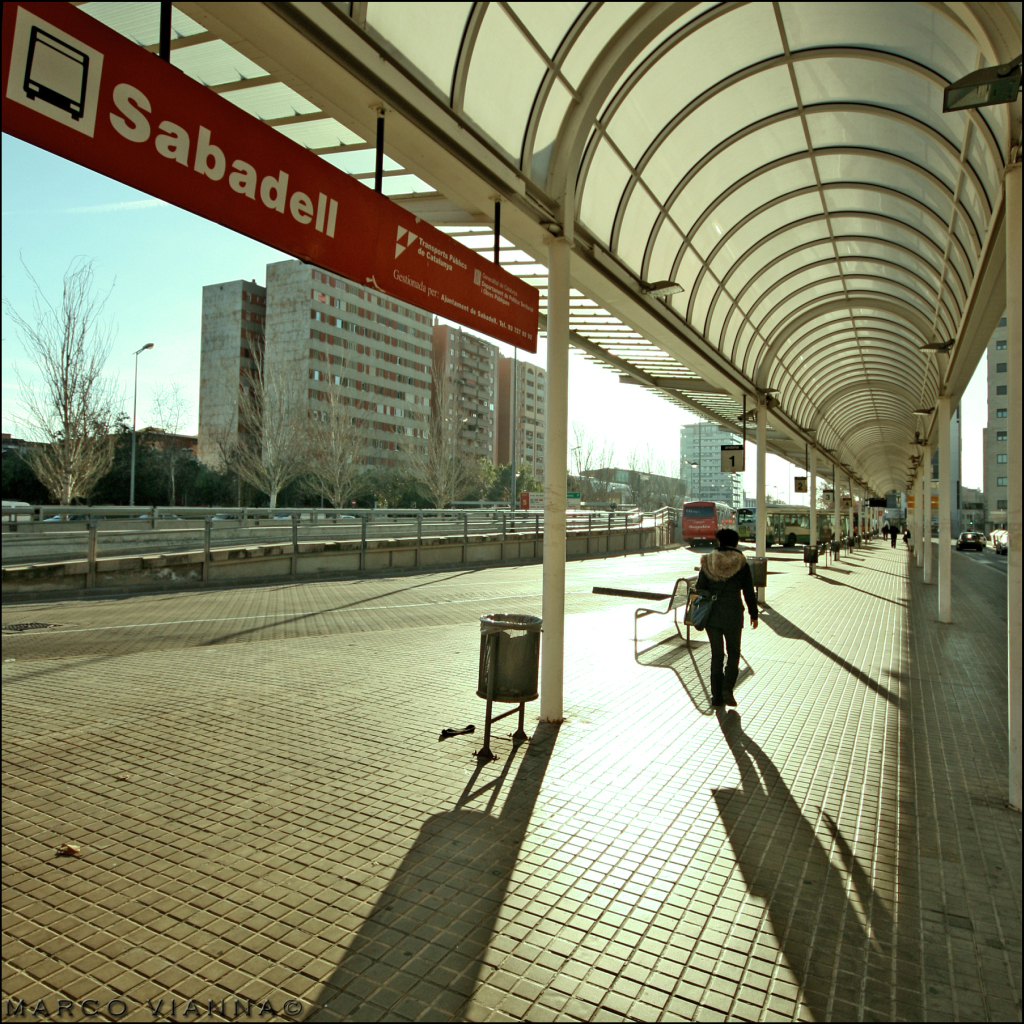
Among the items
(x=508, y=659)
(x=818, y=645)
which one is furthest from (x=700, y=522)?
(x=508, y=659)

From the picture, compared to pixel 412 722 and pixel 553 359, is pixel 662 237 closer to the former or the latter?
pixel 553 359

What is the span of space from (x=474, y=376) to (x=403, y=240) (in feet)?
383

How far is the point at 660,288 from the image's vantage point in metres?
8.80

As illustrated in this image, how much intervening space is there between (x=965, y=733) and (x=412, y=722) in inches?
188

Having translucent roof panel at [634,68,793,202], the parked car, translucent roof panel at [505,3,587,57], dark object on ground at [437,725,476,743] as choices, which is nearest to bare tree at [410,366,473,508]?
the parked car

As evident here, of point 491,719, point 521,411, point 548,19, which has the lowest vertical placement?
point 491,719

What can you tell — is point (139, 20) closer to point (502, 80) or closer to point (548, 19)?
point (502, 80)

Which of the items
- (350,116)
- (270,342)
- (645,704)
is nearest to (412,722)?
(645,704)

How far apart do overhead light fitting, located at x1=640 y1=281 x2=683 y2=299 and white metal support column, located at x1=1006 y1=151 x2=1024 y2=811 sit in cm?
397

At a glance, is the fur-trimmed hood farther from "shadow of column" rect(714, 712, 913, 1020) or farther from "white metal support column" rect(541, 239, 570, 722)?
"shadow of column" rect(714, 712, 913, 1020)

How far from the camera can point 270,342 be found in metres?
89.1

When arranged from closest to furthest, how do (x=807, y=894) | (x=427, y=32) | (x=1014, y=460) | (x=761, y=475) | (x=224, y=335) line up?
(x=807, y=894)
(x=1014, y=460)
(x=427, y=32)
(x=761, y=475)
(x=224, y=335)

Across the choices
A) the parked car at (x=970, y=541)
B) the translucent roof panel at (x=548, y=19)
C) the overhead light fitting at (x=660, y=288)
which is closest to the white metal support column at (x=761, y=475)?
the overhead light fitting at (x=660, y=288)

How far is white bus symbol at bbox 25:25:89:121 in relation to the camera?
9.13 ft
